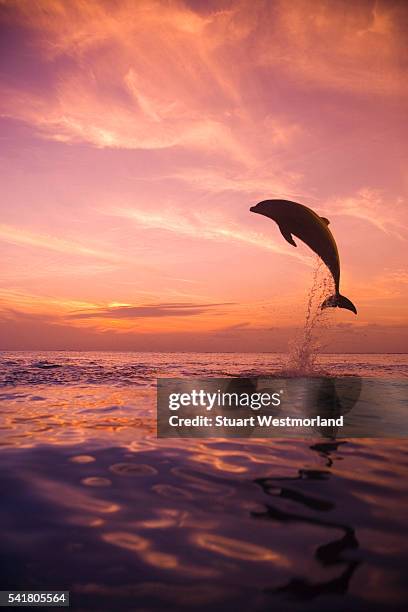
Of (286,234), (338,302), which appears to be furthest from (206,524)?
(338,302)

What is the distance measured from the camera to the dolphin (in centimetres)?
1016

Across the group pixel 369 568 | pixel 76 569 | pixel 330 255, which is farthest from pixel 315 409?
pixel 76 569

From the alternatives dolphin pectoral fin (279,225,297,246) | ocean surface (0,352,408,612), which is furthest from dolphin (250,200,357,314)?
ocean surface (0,352,408,612)

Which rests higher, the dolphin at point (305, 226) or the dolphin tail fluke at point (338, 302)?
the dolphin at point (305, 226)

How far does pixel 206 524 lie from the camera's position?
10.7 feet

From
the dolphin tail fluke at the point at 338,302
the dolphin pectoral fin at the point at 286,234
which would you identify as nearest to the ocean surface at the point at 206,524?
the dolphin tail fluke at the point at 338,302

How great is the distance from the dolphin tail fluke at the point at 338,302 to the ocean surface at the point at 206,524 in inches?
207

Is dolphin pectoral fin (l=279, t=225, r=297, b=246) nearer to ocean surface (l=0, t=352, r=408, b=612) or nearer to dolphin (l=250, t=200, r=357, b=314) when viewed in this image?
dolphin (l=250, t=200, r=357, b=314)

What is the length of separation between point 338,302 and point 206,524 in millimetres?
8603

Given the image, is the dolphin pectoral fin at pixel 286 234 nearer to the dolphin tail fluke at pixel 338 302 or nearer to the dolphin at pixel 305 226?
the dolphin at pixel 305 226

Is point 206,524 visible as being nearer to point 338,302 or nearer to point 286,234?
point 286,234

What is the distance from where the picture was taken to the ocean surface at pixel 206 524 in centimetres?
244

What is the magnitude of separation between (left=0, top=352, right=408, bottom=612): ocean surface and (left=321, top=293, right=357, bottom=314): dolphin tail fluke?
5247 millimetres

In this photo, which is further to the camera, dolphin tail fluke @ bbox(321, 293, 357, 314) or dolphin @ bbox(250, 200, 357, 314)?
dolphin tail fluke @ bbox(321, 293, 357, 314)
